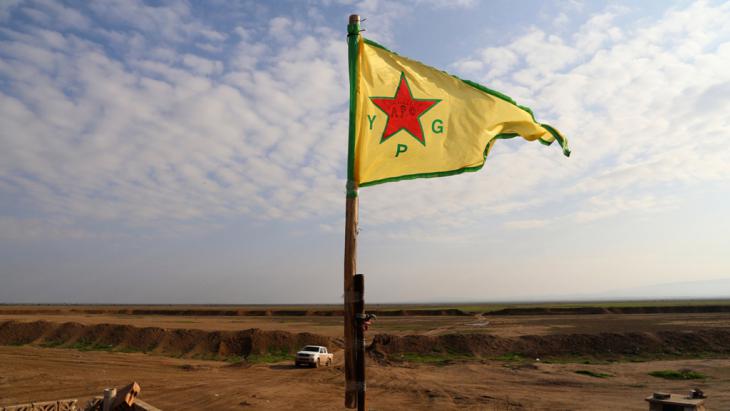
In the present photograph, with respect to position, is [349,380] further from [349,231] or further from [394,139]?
[394,139]

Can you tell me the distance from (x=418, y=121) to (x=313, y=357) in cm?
2423

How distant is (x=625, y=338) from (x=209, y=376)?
27284mm

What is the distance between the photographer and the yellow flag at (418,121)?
644 cm

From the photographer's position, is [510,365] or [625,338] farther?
[625,338]

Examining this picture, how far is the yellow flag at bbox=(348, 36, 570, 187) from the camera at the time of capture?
644cm

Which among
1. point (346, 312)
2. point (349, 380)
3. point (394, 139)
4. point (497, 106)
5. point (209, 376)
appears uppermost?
point (497, 106)

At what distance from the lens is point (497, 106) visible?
7.16 metres

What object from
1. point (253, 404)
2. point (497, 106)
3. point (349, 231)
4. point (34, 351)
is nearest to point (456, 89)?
point (497, 106)

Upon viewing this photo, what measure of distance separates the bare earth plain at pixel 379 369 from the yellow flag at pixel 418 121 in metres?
12.6

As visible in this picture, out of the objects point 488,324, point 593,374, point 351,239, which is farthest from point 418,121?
point 488,324

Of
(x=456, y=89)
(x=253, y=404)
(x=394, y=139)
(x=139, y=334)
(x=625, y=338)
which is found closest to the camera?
(x=394, y=139)

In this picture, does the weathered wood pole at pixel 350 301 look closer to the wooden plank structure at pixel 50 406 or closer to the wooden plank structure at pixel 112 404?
the wooden plank structure at pixel 112 404

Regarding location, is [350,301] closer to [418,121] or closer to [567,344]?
[418,121]

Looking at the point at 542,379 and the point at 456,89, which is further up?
the point at 456,89
